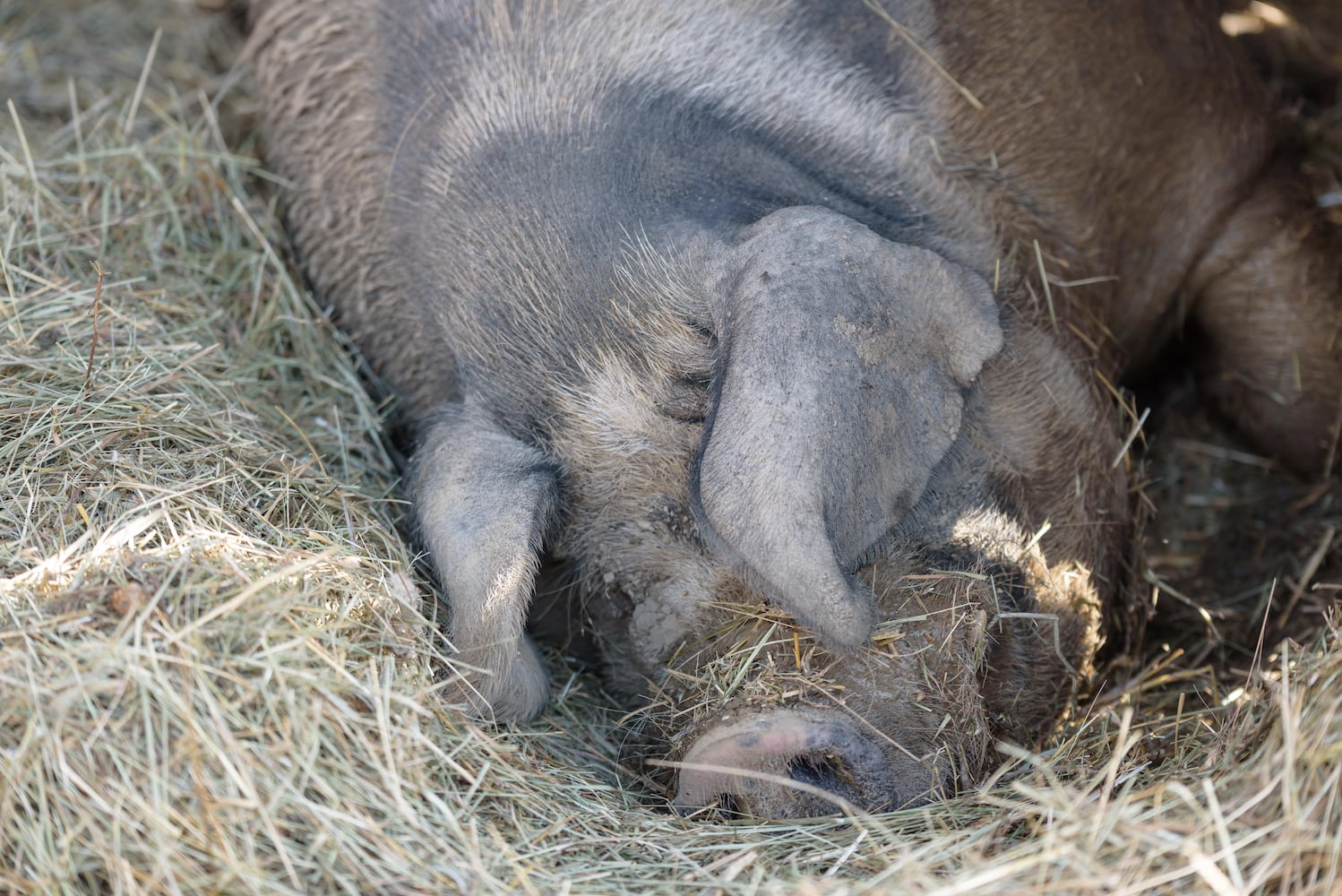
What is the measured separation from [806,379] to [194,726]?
106cm

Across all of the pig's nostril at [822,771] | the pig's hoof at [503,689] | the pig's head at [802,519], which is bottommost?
the pig's hoof at [503,689]

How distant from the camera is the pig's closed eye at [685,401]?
2.21 meters

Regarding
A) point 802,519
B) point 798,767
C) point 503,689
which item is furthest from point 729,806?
point 802,519

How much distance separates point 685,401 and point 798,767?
2.16 ft

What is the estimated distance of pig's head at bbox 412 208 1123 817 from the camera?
1.98m

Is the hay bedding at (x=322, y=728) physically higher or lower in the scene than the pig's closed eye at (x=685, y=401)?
lower

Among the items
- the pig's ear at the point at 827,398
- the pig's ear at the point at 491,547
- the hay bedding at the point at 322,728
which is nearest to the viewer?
the hay bedding at the point at 322,728

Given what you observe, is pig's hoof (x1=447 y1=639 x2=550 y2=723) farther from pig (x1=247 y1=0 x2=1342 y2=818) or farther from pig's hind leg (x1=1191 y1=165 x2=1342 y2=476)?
pig's hind leg (x1=1191 y1=165 x2=1342 y2=476)

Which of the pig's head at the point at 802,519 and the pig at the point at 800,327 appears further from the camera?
the pig at the point at 800,327

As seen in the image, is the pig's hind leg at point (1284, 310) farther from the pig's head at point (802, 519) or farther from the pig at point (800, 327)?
the pig's head at point (802, 519)

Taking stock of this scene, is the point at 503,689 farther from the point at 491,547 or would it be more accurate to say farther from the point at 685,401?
the point at 685,401

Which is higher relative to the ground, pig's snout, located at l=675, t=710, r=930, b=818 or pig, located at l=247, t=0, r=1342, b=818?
pig, located at l=247, t=0, r=1342, b=818

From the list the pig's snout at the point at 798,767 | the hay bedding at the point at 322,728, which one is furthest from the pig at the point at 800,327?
the hay bedding at the point at 322,728

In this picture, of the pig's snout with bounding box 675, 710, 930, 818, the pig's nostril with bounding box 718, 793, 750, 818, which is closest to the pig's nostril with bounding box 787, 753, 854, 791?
the pig's snout with bounding box 675, 710, 930, 818
